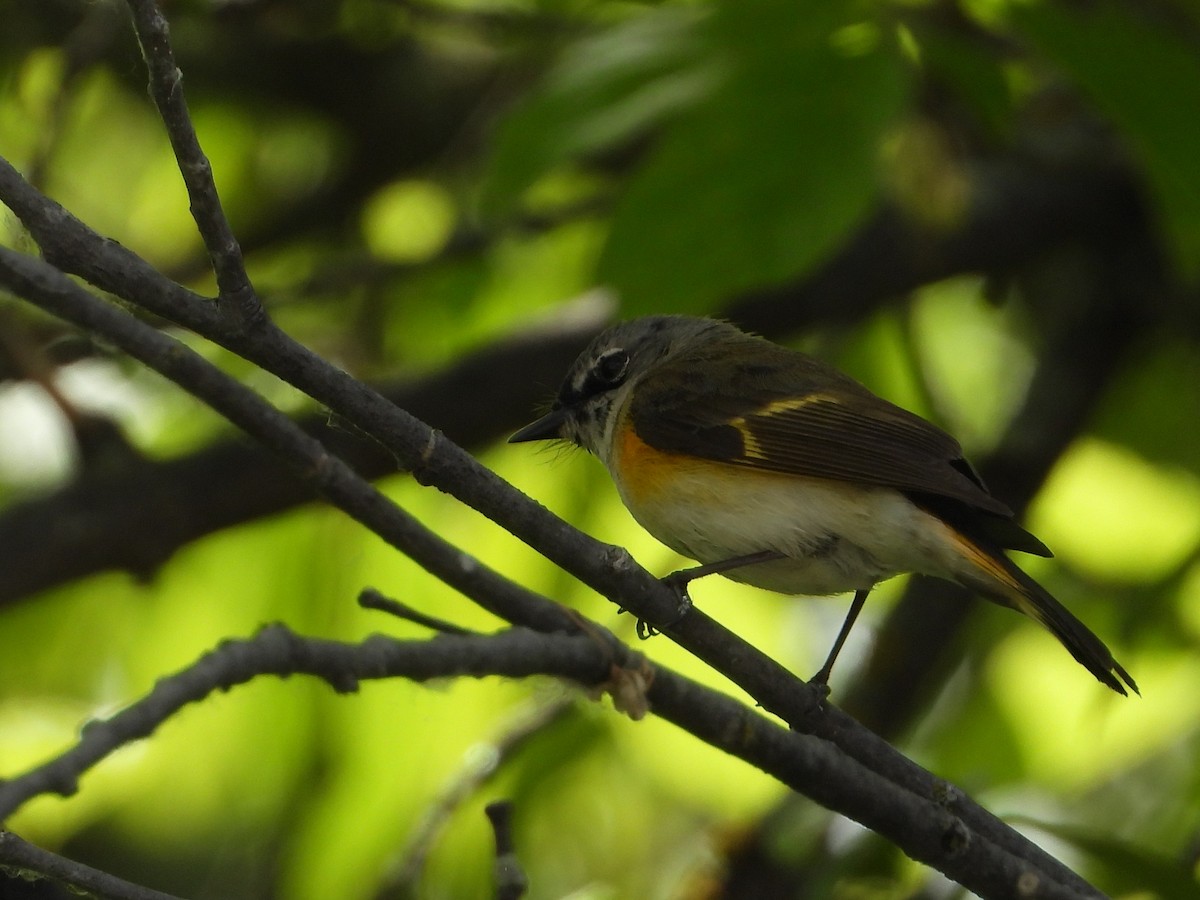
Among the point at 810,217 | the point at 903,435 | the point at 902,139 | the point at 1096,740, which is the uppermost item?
the point at 902,139

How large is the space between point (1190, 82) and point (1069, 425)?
80.3 inches

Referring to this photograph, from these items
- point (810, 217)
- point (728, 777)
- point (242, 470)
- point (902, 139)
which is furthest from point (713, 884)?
point (902, 139)

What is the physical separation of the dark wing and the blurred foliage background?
15.4 inches

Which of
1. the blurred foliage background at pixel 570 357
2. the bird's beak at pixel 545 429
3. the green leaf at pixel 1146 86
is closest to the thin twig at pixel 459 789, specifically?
the blurred foliage background at pixel 570 357

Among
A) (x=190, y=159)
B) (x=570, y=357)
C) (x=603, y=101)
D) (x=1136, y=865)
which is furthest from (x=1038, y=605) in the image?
(x=570, y=357)

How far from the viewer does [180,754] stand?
4.22 m

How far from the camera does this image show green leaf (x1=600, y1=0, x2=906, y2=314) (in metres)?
3.01

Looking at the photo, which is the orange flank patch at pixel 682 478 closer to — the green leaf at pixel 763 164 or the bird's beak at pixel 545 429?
the bird's beak at pixel 545 429

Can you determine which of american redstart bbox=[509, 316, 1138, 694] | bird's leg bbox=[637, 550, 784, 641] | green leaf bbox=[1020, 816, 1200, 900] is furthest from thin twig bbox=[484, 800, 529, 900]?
green leaf bbox=[1020, 816, 1200, 900]

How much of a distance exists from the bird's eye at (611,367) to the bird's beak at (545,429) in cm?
14

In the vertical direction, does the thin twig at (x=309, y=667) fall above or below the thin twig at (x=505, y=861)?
above

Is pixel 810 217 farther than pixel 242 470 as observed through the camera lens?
No

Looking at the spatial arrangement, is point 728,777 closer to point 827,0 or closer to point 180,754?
point 180,754

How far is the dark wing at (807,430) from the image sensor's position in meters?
3.22
